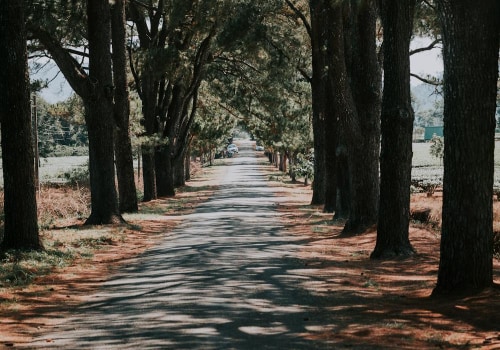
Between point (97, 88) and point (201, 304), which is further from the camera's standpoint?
point (97, 88)

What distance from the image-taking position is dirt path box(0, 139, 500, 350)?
716 cm

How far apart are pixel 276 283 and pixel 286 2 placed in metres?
18.5

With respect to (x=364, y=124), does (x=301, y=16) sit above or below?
above

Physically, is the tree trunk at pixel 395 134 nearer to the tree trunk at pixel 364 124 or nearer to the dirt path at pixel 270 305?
the dirt path at pixel 270 305

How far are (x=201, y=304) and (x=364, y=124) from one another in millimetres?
8893

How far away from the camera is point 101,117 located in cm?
1953

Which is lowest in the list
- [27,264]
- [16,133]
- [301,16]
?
[27,264]

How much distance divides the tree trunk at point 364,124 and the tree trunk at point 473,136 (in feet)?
24.6

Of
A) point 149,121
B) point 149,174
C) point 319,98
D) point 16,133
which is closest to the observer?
point 16,133

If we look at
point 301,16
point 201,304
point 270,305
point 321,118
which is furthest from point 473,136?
point 321,118

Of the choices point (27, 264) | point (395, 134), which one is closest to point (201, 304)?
point (27, 264)

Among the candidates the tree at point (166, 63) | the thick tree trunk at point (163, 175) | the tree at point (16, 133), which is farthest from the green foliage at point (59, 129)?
the tree at point (16, 133)

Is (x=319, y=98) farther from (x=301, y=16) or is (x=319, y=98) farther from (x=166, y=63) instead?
(x=166, y=63)

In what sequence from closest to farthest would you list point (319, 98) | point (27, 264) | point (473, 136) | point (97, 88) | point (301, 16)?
point (473, 136)
point (27, 264)
point (97, 88)
point (301, 16)
point (319, 98)
